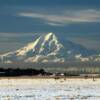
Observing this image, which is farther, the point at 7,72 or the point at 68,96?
the point at 7,72

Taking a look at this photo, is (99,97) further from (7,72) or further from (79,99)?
(7,72)

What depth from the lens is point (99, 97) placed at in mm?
66750

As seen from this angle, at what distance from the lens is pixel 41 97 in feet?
222

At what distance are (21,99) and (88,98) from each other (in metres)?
5.97

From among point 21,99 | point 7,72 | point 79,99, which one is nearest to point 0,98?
point 21,99

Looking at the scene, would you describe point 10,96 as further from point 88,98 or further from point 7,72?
point 7,72

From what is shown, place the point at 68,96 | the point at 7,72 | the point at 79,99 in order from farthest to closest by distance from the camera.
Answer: the point at 7,72 < the point at 68,96 < the point at 79,99

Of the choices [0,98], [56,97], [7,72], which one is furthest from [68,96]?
[7,72]

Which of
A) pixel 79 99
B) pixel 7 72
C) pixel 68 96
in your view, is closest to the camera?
pixel 79 99

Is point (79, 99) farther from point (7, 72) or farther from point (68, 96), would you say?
point (7, 72)

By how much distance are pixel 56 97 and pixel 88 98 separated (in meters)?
3.29

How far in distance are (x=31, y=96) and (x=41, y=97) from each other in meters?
2.22

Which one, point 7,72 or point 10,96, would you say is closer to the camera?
point 10,96

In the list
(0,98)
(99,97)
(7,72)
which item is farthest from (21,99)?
(7,72)
